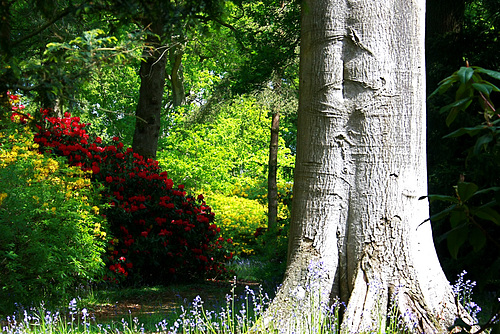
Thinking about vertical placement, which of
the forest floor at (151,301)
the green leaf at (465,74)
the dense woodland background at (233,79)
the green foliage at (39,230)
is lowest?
the forest floor at (151,301)

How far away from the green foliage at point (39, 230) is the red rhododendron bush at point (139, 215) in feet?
3.53

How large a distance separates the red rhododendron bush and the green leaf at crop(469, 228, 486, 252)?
7111 millimetres

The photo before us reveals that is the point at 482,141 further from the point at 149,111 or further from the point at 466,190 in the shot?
the point at 149,111

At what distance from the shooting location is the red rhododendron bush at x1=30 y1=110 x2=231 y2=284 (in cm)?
827

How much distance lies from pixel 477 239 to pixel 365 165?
225 cm

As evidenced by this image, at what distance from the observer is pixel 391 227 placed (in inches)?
140

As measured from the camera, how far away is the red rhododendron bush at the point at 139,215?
27.1ft

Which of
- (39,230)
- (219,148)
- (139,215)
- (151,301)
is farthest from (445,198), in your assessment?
(219,148)

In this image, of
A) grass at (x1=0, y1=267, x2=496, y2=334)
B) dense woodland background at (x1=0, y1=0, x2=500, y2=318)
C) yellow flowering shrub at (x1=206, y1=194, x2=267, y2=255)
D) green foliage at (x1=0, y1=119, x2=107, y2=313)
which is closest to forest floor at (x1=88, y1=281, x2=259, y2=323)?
grass at (x1=0, y1=267, x2=496, y2=334)

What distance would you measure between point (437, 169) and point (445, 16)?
100 inches

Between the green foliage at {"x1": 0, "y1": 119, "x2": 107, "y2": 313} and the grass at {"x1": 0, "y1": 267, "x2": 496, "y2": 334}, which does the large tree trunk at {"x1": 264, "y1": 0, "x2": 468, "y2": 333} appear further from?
the green foliage at {"x1": 0, "y1": 119, "x2": 107, "y2": 313}

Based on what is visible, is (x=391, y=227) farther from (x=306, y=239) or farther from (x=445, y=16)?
(x=445, y=16)

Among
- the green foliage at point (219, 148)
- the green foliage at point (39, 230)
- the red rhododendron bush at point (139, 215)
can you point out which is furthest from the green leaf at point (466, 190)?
the green foliage at point (219, 148)

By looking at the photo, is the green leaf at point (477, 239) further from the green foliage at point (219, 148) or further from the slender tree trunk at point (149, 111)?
the green foliage at point (219, 148)
